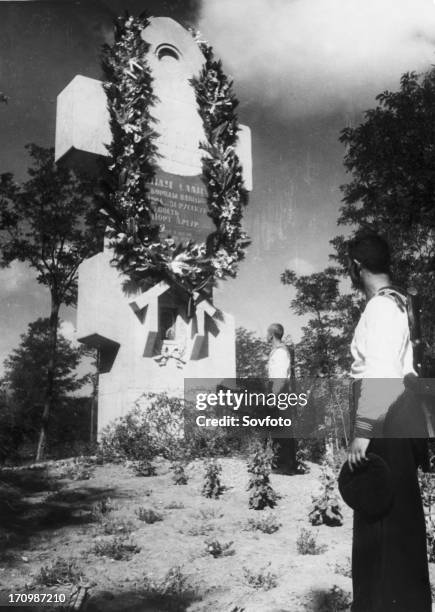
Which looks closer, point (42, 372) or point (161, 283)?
point (161, 283)

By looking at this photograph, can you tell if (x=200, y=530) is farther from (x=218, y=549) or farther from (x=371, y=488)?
(x=371, y=488)

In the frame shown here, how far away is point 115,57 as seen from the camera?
9.25 m

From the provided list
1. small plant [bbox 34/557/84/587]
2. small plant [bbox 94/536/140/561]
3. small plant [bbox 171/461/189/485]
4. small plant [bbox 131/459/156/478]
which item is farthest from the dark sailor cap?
small plant [bbox 131/459/156/478]

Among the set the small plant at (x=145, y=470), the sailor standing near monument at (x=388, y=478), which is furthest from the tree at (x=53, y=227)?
the sailor standing near monument at (x=388, y=478)

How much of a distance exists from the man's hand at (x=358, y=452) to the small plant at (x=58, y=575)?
6.78ft

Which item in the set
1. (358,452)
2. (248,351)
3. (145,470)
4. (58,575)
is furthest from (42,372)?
(358,452)

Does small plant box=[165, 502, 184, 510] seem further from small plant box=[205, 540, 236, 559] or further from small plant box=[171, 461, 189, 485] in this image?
small plant box=[205, 540, 236, 559]

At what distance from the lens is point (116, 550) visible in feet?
13.1

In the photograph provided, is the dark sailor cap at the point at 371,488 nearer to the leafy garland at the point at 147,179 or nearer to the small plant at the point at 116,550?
the small plant at the point at 116,550

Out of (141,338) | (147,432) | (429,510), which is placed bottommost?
(429,510)

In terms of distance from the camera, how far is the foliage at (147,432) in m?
7.54

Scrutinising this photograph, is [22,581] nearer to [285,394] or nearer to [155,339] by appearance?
[285,394]

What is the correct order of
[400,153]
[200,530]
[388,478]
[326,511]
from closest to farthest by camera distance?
1. [388,478]
2. [200,530]
3. [326,511]
4. [400,153]

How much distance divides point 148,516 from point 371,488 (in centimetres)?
291
